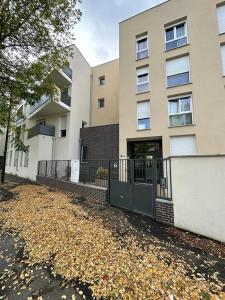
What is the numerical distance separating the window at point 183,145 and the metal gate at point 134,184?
512cm

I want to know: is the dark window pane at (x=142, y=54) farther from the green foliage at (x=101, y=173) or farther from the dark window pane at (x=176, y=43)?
the green foliage at (x=101, y=173)

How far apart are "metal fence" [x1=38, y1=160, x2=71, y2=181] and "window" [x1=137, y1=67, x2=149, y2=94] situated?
800 cm

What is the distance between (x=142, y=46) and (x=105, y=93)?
20.6ft

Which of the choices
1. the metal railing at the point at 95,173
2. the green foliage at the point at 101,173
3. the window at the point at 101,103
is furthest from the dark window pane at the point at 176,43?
the green foliage at the point at 101,173

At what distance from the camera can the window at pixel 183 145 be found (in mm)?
10820

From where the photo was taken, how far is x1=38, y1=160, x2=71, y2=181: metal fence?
12.5 m

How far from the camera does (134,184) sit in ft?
23.1

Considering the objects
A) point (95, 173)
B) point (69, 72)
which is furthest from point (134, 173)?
point (69, 72)

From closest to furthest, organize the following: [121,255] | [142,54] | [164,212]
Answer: [121,255] < [164,212] < [142,54]

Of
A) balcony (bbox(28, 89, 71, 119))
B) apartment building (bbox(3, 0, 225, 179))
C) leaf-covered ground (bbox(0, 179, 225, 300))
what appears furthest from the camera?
balcony (bbox(28, 89, 71, 119))

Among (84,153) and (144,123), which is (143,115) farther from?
(84,153)

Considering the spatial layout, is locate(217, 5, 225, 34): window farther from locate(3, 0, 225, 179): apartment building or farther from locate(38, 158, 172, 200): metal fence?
locate(38, 158, 172, 200): metal fence

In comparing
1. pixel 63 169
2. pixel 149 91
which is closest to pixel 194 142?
pixel 149 91

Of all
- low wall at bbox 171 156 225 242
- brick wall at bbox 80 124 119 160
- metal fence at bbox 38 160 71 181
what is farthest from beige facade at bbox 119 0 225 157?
low wall at bbox 171 156 225 242
